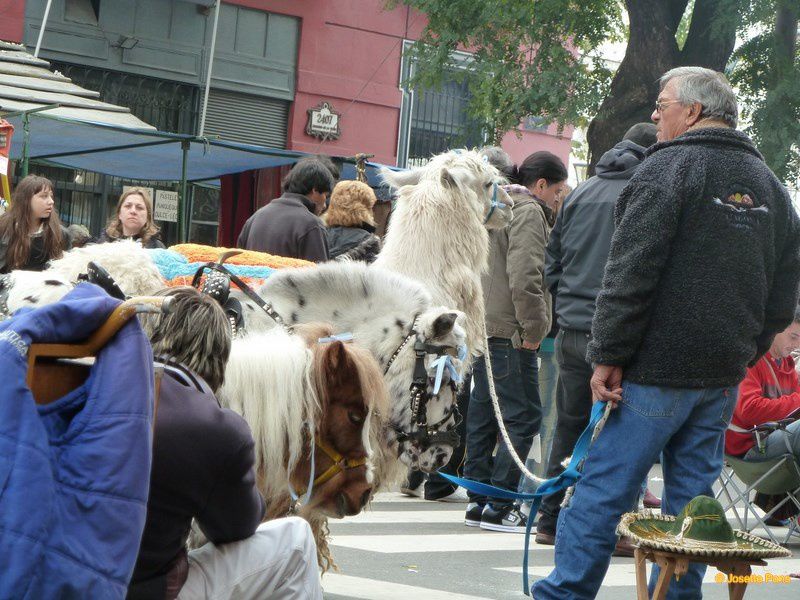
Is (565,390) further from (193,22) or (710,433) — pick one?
(193,22)

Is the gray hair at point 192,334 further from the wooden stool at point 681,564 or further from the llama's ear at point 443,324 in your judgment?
the llama's ear at point 443,324

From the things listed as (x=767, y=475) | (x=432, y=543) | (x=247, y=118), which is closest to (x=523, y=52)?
(x=247, y=118)

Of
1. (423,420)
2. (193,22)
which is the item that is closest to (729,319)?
(423,420)

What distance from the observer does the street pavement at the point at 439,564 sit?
5.84 metres

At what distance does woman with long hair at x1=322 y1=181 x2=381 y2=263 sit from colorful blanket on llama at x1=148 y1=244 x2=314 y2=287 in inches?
76.9

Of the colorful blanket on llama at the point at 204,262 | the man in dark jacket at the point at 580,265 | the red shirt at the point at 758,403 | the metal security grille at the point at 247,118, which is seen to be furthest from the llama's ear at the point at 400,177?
the metal security grille at the point at 247,118

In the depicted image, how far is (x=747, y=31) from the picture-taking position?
15.9 meters

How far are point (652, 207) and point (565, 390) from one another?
2.69 metres

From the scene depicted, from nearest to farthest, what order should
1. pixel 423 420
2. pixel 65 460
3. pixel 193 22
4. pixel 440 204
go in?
1. pixel 65 460
2. pixel 423 420
3. pixel 440 204
4. pixel 193 22

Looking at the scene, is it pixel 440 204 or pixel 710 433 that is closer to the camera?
pixel 710 433

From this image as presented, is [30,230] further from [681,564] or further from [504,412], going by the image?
[681,564]

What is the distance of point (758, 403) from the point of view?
25.5ft

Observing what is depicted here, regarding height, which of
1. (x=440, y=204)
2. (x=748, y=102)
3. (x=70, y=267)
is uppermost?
(x=748, y=102)

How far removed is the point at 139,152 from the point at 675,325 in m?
9.95
